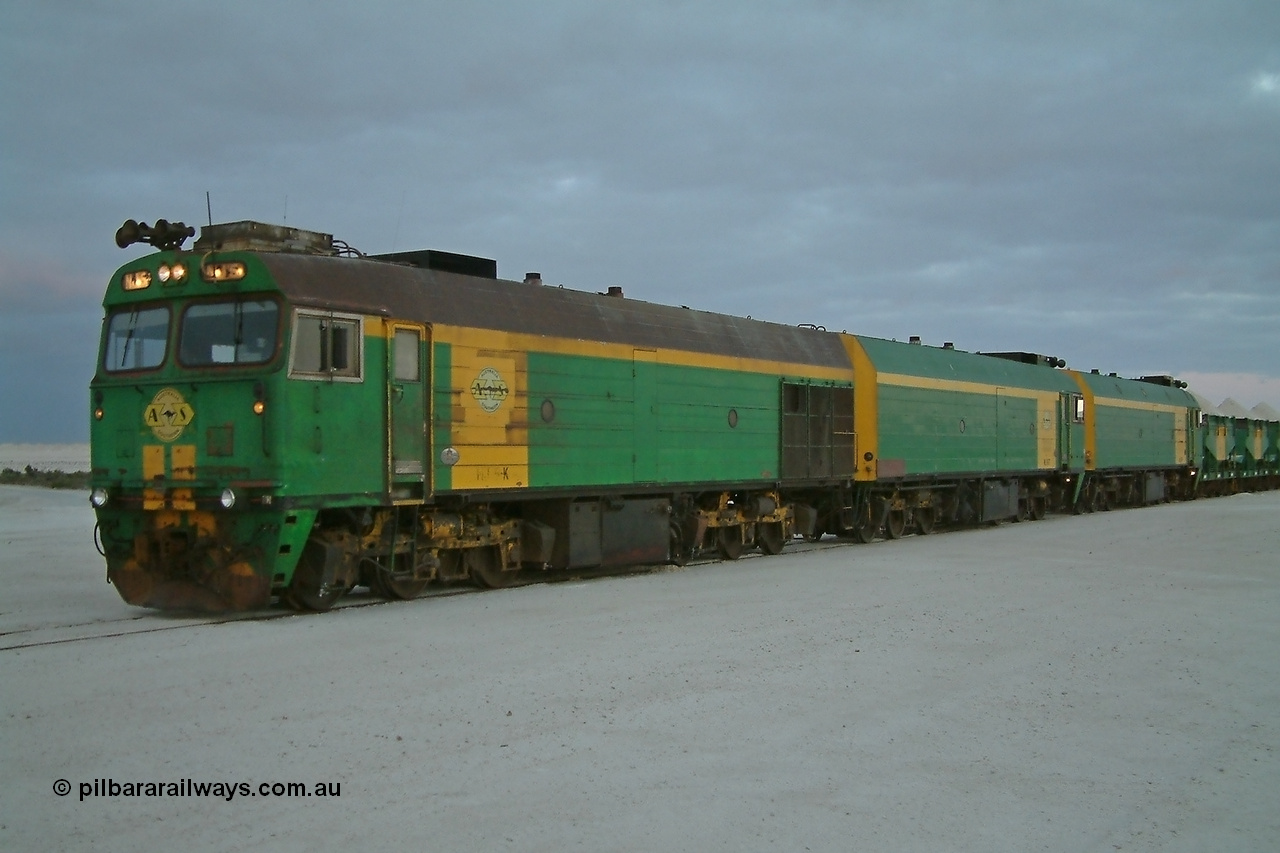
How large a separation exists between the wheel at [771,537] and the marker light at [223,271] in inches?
438

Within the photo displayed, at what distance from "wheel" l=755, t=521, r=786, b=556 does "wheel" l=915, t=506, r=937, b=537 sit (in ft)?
19.7

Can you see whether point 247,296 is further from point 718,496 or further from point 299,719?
point 718,496

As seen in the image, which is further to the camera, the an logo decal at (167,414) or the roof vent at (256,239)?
the roof vent at (256,239)

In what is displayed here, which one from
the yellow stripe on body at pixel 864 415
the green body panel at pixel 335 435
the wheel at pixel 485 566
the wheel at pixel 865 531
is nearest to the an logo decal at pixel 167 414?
the green body panel at pixel 335 435

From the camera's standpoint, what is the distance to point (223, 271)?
40.5ft

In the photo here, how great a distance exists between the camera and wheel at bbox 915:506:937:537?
84.9ft

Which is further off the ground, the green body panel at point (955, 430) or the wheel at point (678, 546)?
the green body panel at point (955, 430)

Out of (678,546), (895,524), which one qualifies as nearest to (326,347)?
(678,546)

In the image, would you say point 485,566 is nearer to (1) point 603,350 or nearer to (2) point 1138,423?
(1) point 603,350

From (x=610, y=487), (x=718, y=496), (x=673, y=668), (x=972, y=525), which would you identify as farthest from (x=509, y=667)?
(x=972, y=525)

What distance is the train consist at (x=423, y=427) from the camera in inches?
477

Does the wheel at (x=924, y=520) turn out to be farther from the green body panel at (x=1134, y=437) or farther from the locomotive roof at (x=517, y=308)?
the green body panel at (x=1134, y=437)

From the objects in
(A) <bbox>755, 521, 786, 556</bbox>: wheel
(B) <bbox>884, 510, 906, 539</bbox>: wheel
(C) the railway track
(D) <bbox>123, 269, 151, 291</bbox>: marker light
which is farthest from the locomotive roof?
(B) <bbox>884, 510, 906, 539</bbox>: wheel

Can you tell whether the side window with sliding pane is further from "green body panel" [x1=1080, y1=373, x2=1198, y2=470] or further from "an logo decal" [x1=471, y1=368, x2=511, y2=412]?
"green body panel" [x1=1080, y1=373, x2=1198, y2=470]
